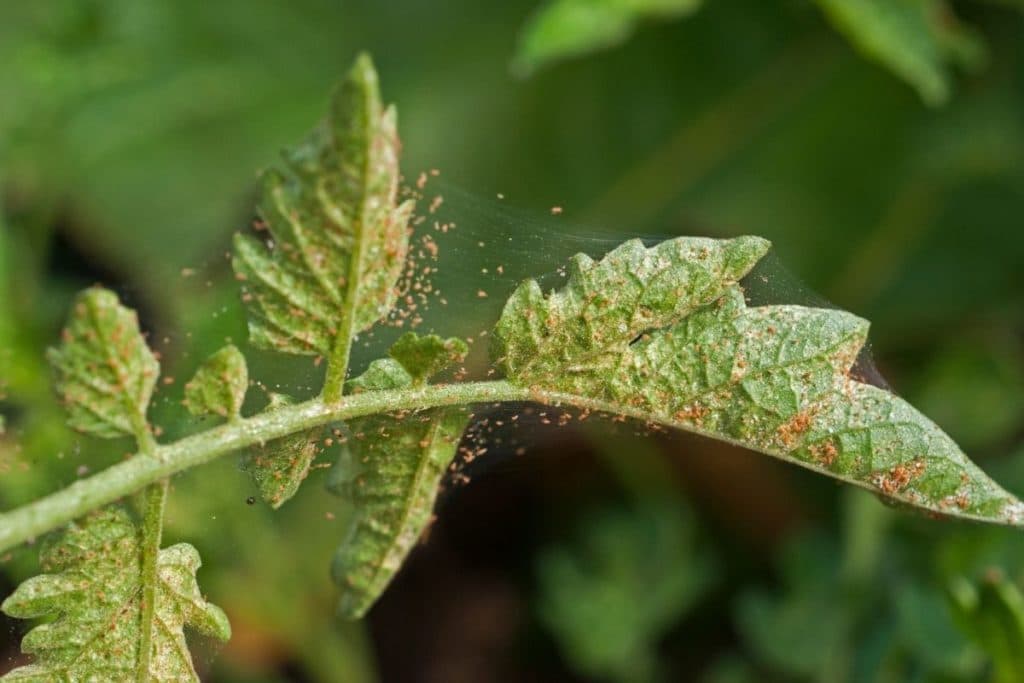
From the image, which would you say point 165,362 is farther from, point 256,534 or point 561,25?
point 561,25

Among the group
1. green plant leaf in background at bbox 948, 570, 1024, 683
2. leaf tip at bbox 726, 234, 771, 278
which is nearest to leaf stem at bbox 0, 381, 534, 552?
leaf tip at bbox 726, 234, 771, 278

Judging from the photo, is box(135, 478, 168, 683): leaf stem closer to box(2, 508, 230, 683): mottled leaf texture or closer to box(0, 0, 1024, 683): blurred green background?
box(2, 508, 230, 683): mottled leaf texture

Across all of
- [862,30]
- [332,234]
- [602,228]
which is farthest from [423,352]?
[602,228]

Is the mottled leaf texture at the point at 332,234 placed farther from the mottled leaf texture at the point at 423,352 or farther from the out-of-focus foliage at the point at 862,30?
the out-of-focus foliage at the point at 862,30

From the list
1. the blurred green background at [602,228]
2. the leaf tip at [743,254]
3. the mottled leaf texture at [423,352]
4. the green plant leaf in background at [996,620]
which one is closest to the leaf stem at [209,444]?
the mottled leaf texture at [423,352]

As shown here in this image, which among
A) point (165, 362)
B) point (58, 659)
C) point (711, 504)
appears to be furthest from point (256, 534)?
point (58, 659)

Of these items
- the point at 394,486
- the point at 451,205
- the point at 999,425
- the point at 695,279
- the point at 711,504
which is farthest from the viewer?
the point at 711,504
